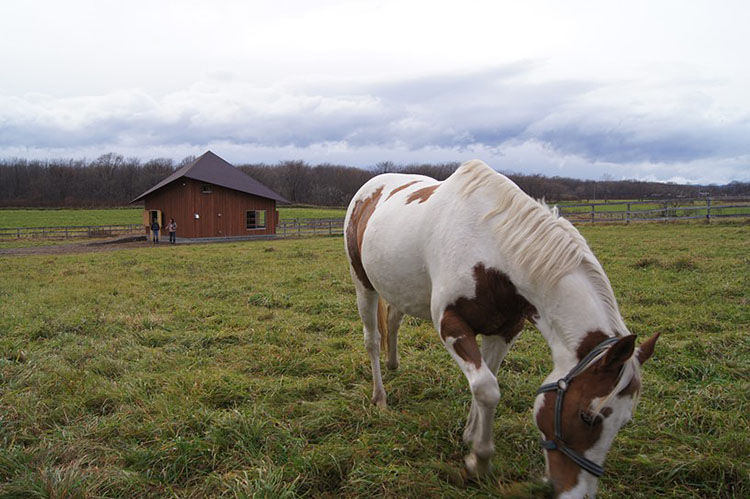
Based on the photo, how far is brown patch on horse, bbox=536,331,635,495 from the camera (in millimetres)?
1859

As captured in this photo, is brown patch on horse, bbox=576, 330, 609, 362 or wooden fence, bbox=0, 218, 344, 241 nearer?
brown patch on horse, bbox=576, 330, 609, 362

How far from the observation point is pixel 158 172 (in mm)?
75000

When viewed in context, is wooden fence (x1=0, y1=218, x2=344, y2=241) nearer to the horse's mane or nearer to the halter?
the horse's mane

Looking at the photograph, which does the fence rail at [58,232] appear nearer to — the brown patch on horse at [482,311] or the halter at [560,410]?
the brown patch on horse at [482,311]

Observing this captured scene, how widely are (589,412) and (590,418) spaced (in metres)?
0.02

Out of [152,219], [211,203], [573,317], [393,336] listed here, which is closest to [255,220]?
[211,203]

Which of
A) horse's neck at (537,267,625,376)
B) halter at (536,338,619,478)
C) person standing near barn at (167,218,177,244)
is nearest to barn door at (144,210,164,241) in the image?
person standing near barn at (167,218,177,244)

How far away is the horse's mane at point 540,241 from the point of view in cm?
214

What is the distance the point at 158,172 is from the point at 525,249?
83.5 m

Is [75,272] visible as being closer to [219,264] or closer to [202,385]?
[219,264]

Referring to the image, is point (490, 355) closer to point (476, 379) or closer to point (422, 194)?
point (476, 379)

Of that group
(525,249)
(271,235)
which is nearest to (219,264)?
(525,249)

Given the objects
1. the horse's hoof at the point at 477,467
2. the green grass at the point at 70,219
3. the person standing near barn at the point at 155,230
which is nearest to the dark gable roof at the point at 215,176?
the person standing near barn at the point at 155,230

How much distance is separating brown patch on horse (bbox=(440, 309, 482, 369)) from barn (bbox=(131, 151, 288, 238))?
1005 inches
